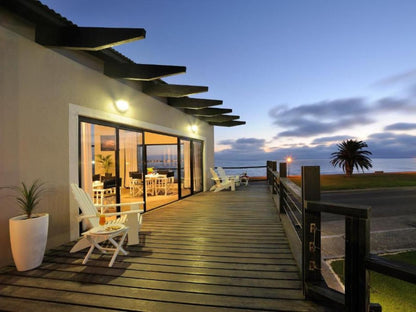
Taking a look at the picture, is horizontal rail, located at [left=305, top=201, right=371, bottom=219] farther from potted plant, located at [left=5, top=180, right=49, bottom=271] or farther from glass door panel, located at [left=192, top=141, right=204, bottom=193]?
glass door panel, located at [left=192, top=141, right=204, bottom=193]

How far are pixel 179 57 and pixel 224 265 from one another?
37.9ft

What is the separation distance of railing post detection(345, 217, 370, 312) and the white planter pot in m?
3.10

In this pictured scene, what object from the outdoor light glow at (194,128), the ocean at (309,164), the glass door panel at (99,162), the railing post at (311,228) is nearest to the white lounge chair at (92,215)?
the glass door panel at (99,162)

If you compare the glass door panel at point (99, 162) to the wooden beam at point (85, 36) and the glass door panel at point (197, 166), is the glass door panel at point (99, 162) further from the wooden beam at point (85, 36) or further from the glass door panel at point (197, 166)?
the glass door panel at point (197, 166)

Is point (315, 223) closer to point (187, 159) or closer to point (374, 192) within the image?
point (187, 159)

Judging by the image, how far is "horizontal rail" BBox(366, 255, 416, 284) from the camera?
1.00 m

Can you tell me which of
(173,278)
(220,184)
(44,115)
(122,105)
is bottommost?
(173,278)

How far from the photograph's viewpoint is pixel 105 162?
4.86m

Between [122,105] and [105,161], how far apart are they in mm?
1360

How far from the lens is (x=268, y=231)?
3693 millimetres

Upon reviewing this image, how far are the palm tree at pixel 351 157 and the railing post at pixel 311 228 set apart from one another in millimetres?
16420

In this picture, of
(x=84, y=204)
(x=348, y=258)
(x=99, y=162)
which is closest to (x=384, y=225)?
(x=348, y=258)

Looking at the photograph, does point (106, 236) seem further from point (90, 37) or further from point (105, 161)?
point (90, 37)

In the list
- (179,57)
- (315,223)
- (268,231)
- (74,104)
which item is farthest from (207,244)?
(179,57)
